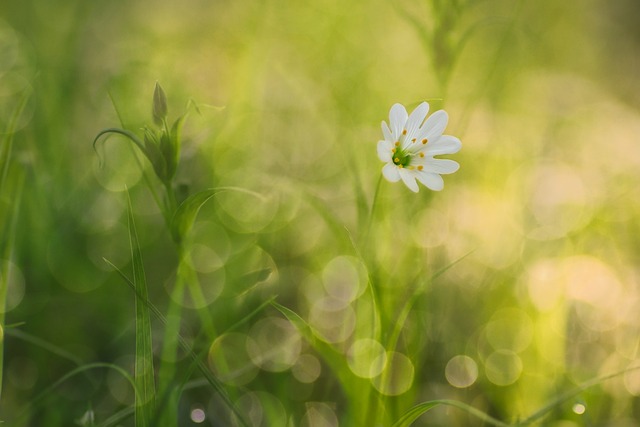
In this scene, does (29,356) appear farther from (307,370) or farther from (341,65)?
(341,65)

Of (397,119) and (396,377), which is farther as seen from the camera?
(396,377)

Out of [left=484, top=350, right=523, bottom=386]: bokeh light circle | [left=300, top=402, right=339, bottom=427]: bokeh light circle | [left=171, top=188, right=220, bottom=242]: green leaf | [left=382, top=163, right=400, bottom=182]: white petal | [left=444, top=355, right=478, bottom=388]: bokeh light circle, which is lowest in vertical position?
[left=300, top=402, right=339, bottom=427]: bokeh light circle

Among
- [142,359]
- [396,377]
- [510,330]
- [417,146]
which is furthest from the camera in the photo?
[510,330]

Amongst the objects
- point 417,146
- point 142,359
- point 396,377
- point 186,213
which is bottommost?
point 396,377

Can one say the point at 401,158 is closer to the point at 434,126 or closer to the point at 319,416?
the point at 434,126

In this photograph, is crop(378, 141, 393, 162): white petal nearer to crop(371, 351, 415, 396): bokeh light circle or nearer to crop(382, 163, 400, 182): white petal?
crop(382, 163, 400, 182): white petal

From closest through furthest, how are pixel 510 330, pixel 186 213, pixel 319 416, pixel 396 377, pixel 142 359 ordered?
pixel 142 359
pixel 186 213
pixel 319 416
pixel 396 377
pixel 510 330

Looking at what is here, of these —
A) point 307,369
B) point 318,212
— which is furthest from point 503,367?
point 318,212

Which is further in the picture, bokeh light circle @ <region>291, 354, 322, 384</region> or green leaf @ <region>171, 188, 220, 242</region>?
bokeh light circle @ <region>291, 354, 322, 384</region>

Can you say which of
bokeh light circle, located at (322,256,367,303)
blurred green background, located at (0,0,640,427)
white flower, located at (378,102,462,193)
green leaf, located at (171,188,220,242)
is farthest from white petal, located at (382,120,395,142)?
bokeh light circle, located at (322,256,367,303)
